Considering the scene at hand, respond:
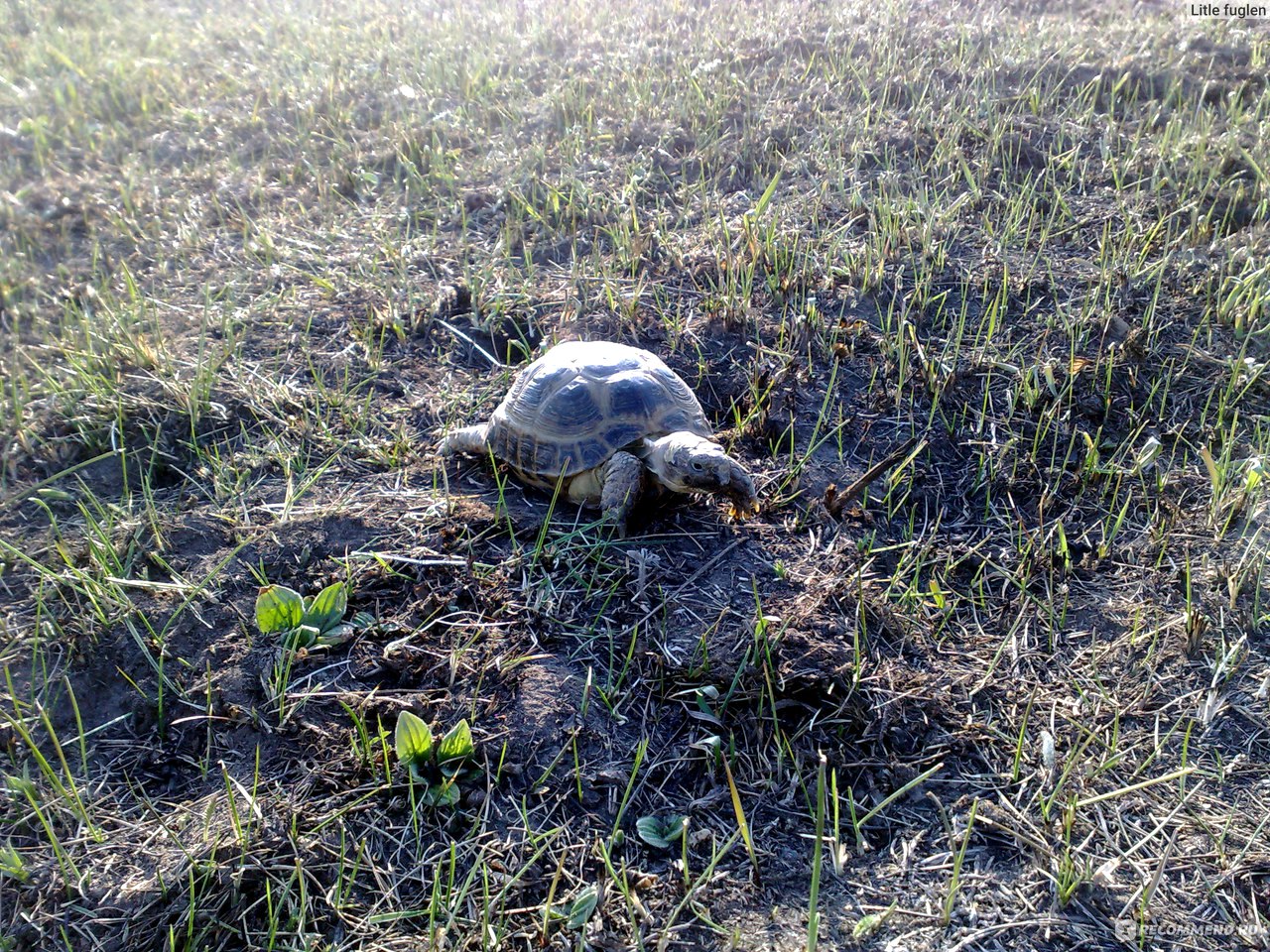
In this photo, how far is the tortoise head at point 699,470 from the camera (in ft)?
8.80

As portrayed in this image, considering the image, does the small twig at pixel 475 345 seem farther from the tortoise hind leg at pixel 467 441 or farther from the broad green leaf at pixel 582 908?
the broad green leaf at pixel 582 908

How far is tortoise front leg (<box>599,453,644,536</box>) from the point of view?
9.14 feet

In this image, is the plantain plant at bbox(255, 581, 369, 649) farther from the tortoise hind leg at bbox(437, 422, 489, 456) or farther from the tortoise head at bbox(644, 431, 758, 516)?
the tortoise head at bbox(644, 431, 758, 516)

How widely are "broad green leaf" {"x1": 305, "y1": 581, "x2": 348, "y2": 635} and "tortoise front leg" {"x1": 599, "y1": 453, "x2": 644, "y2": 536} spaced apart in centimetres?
85

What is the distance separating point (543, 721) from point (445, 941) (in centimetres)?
57

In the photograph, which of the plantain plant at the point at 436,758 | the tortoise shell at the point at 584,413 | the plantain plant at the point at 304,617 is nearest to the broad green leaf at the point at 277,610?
the plantain plant at the point at 304,617

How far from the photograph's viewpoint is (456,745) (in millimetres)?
2137

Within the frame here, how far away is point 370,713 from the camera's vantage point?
2.29m

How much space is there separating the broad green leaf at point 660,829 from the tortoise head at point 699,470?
1.03 m

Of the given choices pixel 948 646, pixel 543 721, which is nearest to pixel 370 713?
pixel 543 721

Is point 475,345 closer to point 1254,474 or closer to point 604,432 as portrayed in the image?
point 604,432

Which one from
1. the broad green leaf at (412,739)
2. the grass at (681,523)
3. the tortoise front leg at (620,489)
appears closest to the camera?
the grass at (681,523)

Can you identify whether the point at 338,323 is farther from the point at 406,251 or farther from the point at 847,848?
the point at 847,848

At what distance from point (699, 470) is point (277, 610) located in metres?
1.31
